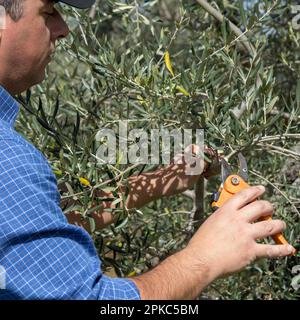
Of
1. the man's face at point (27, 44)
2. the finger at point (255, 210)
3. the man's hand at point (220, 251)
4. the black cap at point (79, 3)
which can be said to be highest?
the black cap at point (79, 3)

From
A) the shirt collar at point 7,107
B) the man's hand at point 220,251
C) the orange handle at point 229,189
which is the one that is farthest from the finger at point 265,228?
the shirt collar at point 7,107

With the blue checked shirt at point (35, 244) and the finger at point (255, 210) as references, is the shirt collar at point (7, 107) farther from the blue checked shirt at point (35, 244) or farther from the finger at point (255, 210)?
the finger at point (255, 210)

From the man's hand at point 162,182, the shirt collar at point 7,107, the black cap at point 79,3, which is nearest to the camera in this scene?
the shirt collar at point 7,107

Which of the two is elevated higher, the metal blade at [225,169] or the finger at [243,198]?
the finger at [243,198]

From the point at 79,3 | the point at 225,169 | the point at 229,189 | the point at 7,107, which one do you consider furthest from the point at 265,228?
the point at 79,3

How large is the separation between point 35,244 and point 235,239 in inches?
18.1

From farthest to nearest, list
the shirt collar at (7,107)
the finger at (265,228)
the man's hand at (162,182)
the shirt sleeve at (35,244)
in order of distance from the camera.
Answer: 1. the man's hand at (162,182)
2. the shirt collar at (7,107)
3. the finger at (265,228)
4. the shirt sleeve at (35,244)

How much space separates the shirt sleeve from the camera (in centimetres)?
133

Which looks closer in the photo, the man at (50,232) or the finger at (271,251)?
the man at (50,232)

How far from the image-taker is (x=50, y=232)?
1.36 m

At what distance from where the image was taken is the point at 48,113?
2551 millimetres

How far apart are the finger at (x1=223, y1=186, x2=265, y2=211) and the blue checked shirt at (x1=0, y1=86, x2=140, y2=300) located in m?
0.31

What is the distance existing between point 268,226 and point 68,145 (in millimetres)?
890

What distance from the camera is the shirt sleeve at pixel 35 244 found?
52.3 inches
